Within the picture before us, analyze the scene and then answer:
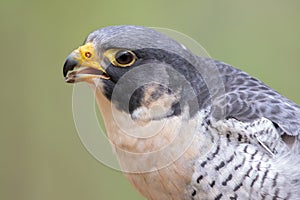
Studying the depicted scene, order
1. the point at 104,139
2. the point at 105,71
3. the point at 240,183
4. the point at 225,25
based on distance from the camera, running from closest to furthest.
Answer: the point at 240,183, the point at 105,71, the point at 104,139, the point at 225,25

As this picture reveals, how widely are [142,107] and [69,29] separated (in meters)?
2.09

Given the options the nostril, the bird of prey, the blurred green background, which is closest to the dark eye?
the bird of prey

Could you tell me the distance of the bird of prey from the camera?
2033 mm

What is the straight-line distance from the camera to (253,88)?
7.24 ft

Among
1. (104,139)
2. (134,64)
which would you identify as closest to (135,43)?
(134,64)

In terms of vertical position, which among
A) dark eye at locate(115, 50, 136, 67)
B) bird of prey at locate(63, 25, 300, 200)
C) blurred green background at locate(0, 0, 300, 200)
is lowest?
blurred green background at locate(0, 0, 300, 200)

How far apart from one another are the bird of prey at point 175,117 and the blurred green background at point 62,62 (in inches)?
74.2

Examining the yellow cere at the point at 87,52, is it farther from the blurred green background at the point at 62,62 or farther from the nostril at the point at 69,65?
the blurred green background at the point at 62,62

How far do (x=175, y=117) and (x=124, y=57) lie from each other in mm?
247

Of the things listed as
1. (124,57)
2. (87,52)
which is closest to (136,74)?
(124,57)

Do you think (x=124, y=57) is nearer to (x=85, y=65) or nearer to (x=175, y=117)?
(x=85, y=65)

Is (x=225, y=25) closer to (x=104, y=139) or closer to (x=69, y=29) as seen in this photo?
(x=69, y=29)

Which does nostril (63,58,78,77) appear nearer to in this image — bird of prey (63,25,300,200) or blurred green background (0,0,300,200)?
bird of prey (63,25,300,200)

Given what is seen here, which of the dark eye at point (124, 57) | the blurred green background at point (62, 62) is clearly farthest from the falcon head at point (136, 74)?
the blurred green background at point (62, 62)
